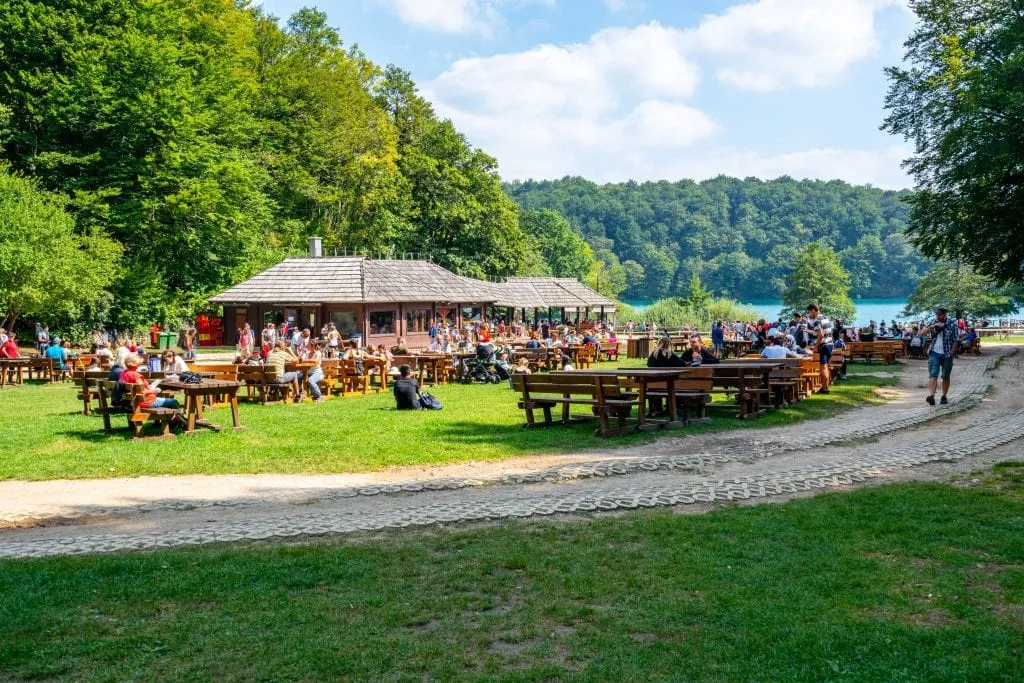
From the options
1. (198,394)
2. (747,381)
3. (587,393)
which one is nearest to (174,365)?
(198,394)

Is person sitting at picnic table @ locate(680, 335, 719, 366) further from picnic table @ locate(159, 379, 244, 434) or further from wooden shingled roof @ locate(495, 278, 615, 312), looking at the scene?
wooden shingled roof @ locate(495, 278, 615, 312)

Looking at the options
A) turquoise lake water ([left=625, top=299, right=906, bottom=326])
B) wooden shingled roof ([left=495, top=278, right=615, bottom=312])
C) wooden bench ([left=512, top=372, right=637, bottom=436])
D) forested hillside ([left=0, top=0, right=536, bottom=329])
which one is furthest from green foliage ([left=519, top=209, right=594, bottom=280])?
wooden bench ([left=512, top=372, right=637, bottom=436])

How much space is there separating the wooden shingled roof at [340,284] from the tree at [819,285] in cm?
4856

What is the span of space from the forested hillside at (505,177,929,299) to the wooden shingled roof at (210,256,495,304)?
76.5m

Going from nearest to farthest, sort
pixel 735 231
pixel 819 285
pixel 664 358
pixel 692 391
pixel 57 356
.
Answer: pixel 692 391
pixel 664 358
pixel 57 356
pixel 819 285
pixel 735 231

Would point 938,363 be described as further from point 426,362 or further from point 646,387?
point 426,362

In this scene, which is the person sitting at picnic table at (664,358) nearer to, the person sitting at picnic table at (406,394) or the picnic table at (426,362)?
the person sitting at picnic table at (406,394)

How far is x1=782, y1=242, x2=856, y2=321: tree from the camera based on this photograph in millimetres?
76562

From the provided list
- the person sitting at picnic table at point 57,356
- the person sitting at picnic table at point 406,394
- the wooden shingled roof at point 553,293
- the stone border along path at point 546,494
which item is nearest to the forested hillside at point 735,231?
the wooden shingled roof at point 553,293

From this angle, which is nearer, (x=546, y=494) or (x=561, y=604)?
(x=561, y=604)

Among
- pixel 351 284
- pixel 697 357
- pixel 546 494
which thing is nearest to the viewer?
pixel 546 494

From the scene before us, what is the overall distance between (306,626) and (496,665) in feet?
3.97

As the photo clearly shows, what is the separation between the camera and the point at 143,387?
13.3m

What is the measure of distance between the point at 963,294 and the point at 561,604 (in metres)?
57.8
